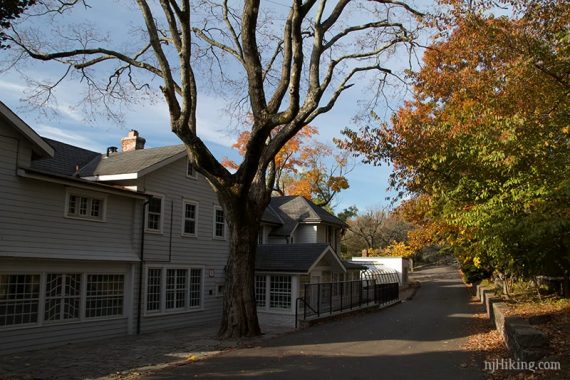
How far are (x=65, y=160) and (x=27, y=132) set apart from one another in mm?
5387

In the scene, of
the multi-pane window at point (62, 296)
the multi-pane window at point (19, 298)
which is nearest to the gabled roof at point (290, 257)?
the multi-pane window at point (62, 296)

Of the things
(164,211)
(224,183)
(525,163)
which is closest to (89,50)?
(224,183)

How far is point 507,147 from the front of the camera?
11.2 meters

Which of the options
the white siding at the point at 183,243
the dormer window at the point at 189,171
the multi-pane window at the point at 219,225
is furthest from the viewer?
the multi-pane window at the point at 219,225

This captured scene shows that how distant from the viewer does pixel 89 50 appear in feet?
49.2

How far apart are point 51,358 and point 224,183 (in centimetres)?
655

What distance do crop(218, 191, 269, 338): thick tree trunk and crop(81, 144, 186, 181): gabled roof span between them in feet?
15.8

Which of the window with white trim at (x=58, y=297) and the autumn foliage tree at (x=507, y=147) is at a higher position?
the autumn foliage tree at (x=507, y=147)

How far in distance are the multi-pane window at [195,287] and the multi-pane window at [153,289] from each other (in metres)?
1.97

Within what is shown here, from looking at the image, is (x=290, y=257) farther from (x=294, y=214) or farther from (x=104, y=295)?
(x=294, y=214)

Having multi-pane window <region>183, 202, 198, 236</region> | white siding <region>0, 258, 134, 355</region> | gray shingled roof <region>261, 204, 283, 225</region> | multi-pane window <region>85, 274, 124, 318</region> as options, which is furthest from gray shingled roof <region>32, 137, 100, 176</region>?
gray shingled roof <region>261, 204, 283, 225</region>

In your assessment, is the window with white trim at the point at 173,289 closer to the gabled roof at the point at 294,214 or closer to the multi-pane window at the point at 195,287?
the multi-pane window at the point at 195,287

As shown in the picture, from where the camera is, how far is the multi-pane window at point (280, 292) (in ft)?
73.8

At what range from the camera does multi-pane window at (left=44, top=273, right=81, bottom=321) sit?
15.8 metres
